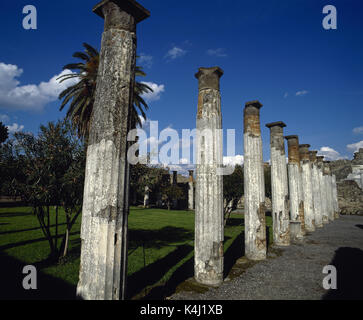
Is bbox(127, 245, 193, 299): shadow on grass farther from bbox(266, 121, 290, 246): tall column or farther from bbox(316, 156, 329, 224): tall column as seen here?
bbox(316, 156, 329, 224): tall column

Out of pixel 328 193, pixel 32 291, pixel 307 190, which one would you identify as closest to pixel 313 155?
pixel 307 190

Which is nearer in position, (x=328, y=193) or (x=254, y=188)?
(x=254, y=188)

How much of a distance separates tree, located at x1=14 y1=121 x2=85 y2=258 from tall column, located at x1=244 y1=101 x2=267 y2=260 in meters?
5.23

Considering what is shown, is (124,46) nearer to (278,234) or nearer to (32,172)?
(32,172)

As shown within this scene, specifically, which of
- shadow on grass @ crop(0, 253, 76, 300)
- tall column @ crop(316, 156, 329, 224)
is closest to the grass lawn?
shadow on grass @ crop(0, 253, 76, 300)

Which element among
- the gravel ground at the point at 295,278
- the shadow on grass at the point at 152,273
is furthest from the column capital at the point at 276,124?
the shadow on grass at the point at 152,273

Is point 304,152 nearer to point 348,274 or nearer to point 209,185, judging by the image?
point 348,274

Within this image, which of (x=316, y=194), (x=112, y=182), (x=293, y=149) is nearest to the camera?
(x=112, y=182)

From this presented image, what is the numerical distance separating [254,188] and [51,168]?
20.1 feet

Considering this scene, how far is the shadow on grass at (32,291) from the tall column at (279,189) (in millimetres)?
7784

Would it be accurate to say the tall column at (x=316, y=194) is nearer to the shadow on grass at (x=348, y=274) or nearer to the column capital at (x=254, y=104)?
the shadow on grass at (x=348, y=274)

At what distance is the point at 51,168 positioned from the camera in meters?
6.27

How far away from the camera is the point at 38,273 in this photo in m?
5.99
